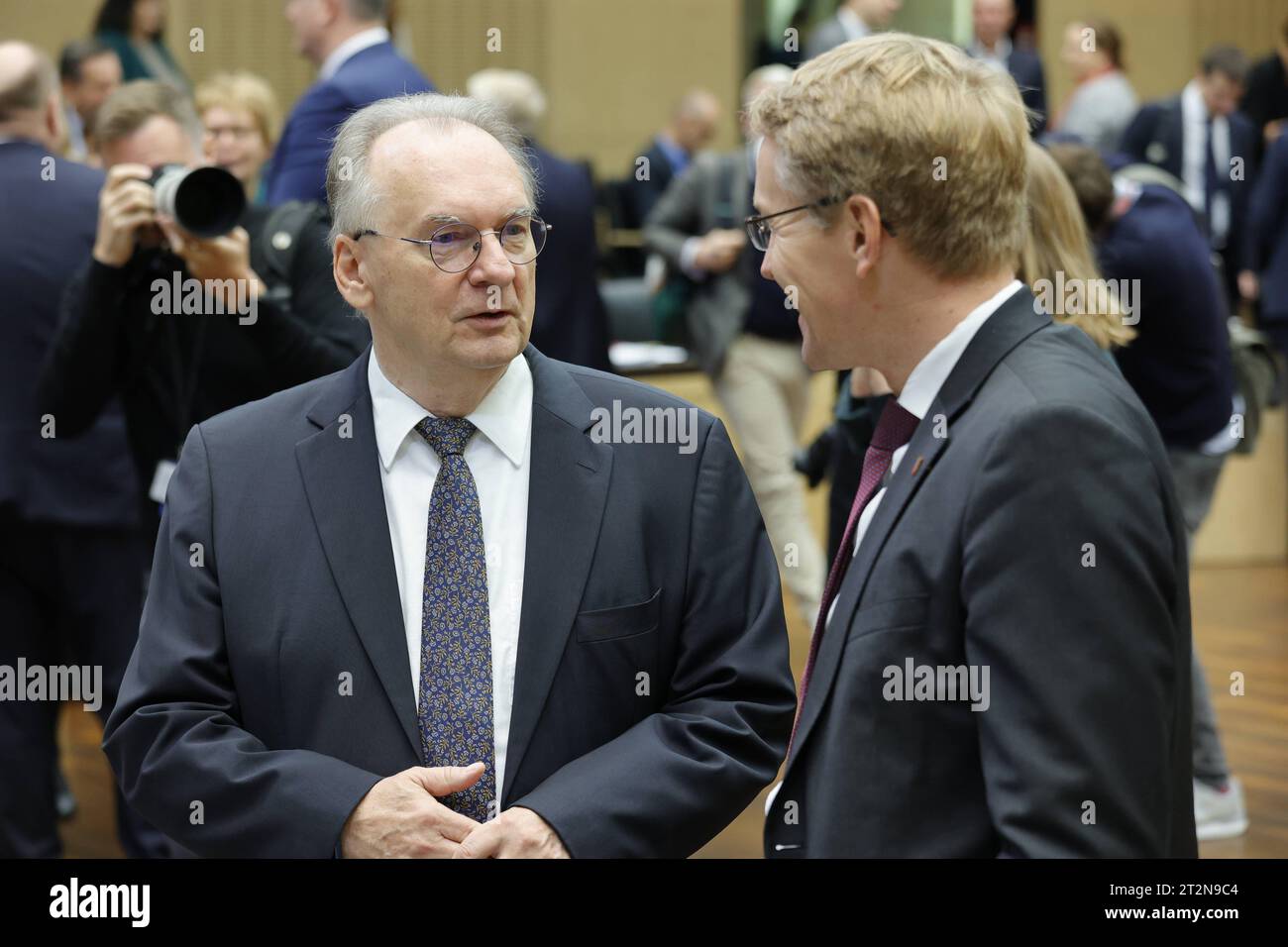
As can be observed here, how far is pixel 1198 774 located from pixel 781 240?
287 cm

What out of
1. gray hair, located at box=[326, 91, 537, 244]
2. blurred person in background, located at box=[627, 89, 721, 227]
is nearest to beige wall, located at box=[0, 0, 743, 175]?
blurred person in background, located at box=[627, 89, 721, 227]

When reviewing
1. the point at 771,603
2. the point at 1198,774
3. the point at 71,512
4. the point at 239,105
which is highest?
the point at 239,105

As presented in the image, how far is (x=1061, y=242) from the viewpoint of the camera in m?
2.99

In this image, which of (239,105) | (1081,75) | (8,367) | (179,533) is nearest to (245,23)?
(1081,75)

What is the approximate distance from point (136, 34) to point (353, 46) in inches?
154

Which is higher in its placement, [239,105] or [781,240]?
[239,105]

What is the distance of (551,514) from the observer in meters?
1.98

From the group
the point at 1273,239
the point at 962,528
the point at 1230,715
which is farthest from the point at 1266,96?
the point at 962,528

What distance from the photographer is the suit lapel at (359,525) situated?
1.91 m

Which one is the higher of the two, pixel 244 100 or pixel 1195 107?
pixel 1195 107

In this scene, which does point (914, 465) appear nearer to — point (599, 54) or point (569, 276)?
point (569, 276)

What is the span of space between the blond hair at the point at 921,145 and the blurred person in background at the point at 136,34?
6110 mm

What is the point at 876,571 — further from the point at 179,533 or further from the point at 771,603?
the point at 179,533

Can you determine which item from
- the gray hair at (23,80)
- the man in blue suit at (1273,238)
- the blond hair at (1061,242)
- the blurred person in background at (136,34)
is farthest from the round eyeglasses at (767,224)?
the blurred person in background at (136,34)
